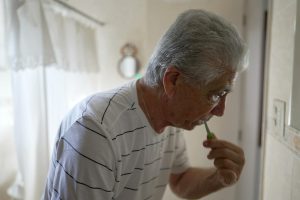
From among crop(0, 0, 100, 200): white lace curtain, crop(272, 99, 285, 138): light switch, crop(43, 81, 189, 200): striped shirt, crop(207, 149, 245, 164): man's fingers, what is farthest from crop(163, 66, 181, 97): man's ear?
crop(0, 0, 100, 200): white lace curtain

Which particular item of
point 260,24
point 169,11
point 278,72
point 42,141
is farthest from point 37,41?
point 260,24

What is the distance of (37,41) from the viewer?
1244 millimetres

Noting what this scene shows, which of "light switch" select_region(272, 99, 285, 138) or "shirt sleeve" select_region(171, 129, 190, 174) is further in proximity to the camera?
"shirt sleeve" select_region(171, 129, 190, 174)

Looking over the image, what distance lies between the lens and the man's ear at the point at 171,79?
2.18 feet

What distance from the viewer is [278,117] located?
33.2 inches

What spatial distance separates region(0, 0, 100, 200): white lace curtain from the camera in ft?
3.82

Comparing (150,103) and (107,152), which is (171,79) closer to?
(150,103)

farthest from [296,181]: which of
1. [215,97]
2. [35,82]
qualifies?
[35,82]

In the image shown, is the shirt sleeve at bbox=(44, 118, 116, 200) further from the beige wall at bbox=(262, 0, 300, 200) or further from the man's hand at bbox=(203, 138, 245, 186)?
the beige wall at bbox=(262, 0, 300, 200)

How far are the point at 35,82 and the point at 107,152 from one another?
77 centimetres

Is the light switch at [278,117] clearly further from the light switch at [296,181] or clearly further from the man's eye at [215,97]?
the man's eye at [215,97]

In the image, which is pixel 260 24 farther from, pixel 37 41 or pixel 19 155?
pixel 19 155

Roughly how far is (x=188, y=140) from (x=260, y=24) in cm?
82

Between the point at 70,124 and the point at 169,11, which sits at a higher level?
the point at 169,11
